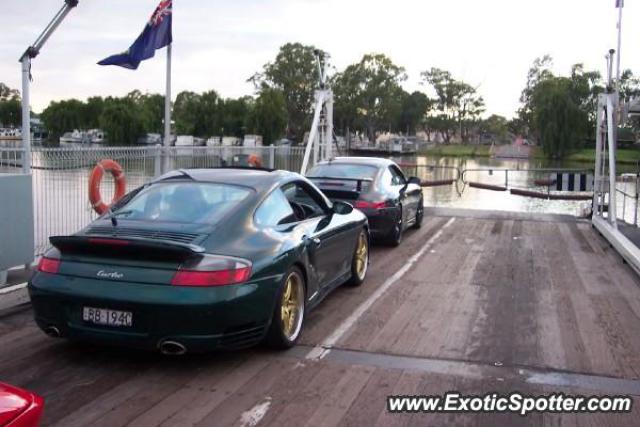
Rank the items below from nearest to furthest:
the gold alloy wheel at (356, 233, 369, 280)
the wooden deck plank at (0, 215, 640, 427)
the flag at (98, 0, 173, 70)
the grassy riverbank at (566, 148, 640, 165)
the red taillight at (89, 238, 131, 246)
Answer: the wooden deck plank at (0, 215, 640, 427)
the red taillight at (89, 238, 131, 246)
the gold alloy wheel at (356, 233, 369, 280)
the flag at (98, 0, 173, 70)
the grassy riverbank at (566, 148, 640, 165)

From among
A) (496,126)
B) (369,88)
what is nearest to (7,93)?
(369,88)

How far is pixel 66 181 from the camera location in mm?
9320

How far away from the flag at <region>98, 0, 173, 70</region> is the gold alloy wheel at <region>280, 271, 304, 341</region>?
610 centimetres

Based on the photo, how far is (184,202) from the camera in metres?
5.66

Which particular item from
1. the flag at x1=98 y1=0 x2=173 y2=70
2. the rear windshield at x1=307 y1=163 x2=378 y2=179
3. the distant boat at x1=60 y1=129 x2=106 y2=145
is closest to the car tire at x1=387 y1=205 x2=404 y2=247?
the rear windshield at x1=307 y1=163 x2=378 y2=179

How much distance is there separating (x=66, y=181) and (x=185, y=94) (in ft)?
348

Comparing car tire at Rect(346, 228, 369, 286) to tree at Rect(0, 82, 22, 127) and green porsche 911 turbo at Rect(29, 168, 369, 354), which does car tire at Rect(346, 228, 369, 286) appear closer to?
green porsche 911 turbo at Rect(29, 168, 369, 354)

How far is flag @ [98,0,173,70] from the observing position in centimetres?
1027

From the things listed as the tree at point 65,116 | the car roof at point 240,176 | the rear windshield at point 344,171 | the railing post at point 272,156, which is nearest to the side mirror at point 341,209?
the car roof at point 240,176

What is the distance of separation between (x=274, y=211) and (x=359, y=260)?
2541 mm

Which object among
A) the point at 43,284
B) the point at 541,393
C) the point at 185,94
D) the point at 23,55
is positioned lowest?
the point at 541,393

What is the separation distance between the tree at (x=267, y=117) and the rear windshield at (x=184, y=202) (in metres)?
82.0

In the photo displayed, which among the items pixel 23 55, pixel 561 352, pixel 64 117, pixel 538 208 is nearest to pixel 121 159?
pixel 23 55

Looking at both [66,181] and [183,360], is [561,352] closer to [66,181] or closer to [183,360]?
[183,360]
